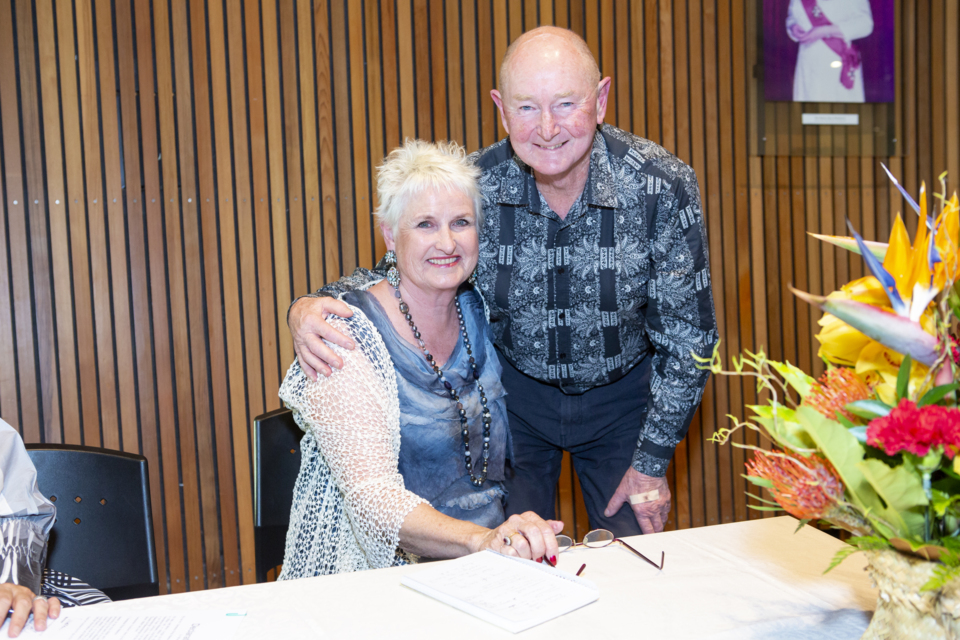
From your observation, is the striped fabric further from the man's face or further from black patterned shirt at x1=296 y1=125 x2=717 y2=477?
the man's face

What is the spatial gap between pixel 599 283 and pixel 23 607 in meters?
1.89

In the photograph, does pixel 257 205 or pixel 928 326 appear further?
pixel 257 205

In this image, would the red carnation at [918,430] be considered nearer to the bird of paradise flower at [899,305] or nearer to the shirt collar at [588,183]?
the bird of paradise flower at [899,305]

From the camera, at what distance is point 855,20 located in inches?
178

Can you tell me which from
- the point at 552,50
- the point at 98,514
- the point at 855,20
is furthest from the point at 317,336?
the point at 855,20

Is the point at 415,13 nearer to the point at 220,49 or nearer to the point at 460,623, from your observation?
the point at 220,49

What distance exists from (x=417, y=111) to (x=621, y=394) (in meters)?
2.01

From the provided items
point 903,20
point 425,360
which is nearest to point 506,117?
point 425,360

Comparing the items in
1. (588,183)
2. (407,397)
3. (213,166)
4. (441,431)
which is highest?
(213,166)

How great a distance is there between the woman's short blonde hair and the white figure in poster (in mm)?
3010

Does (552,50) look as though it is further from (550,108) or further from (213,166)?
(213,166)

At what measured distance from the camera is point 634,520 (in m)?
2.76

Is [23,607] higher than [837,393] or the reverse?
the reverse

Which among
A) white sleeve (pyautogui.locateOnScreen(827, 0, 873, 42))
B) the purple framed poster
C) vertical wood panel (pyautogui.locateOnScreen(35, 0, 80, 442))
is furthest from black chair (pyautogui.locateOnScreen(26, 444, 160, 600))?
white sleeve (pyautogui.locateOnScreen(827, 0, 873, 42))
